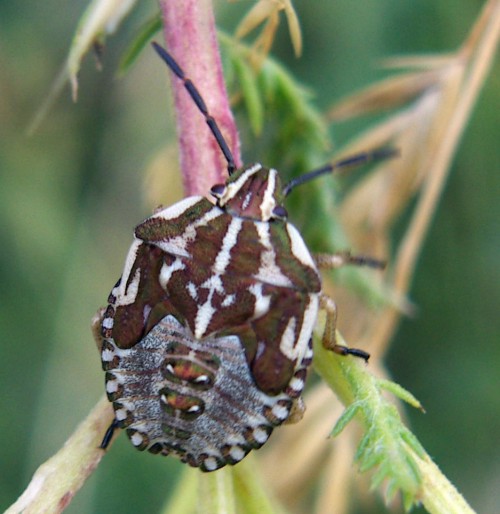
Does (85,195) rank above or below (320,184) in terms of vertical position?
below

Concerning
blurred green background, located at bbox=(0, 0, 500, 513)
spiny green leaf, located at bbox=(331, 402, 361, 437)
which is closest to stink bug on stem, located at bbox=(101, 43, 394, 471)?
spiny green leaf, located at bbox=(331, 402, 361, 437)

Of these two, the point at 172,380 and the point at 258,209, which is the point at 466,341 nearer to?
the point at 258,209

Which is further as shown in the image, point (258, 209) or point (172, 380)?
point (258, 209)

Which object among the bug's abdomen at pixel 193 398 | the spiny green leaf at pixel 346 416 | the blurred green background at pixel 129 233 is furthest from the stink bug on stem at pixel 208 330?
the blurred green background at pixel 129 233

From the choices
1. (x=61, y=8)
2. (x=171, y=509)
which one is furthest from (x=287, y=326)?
(x=61, y=8)

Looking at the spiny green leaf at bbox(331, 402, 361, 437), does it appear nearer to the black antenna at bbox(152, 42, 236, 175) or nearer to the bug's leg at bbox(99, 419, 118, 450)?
the bug's leg at bbox(99, 419, 118, 450)

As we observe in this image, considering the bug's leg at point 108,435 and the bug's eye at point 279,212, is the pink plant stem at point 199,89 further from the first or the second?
the bug's leg at point 108,435

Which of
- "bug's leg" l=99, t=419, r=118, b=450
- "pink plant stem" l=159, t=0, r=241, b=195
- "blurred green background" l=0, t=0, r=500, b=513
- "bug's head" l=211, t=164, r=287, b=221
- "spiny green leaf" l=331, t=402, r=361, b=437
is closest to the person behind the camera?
"spiny green leaf" l=331, t=402, r=361, b=437
